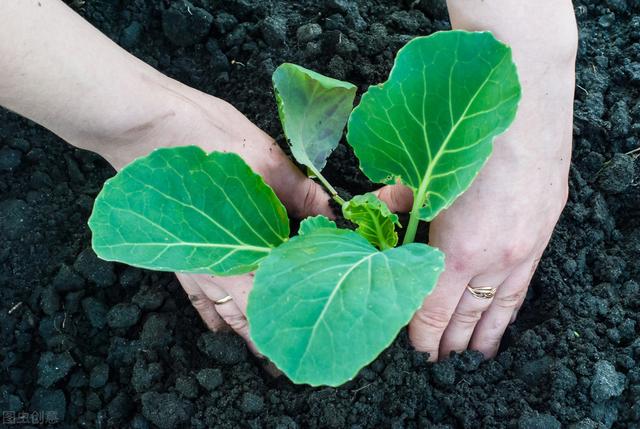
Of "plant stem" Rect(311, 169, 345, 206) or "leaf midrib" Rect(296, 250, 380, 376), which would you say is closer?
"leaf midrib" Rect(296, 250, 380, 376)

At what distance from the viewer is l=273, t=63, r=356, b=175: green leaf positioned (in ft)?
4.27

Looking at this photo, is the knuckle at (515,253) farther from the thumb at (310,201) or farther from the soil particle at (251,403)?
the soil particle at (251,403)

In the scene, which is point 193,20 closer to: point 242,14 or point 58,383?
point 242,14

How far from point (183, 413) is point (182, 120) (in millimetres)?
606

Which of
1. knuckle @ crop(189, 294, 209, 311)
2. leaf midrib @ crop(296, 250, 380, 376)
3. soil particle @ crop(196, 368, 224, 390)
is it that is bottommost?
soil particle @ crop(196, 368, 224, 390)

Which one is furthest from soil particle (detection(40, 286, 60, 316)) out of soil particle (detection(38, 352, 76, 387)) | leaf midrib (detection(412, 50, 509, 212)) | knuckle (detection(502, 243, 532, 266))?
knuckle (detection(502, 243, 532, 266))

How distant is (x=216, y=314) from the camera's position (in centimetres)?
155

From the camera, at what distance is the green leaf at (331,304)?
92 cm

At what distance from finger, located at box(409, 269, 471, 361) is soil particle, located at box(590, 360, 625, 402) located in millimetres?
313

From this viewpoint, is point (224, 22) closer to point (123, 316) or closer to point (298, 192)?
point (298, 192)

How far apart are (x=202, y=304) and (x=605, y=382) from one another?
2.81ft

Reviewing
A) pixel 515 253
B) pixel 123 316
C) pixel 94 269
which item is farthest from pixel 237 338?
pixel 515 253

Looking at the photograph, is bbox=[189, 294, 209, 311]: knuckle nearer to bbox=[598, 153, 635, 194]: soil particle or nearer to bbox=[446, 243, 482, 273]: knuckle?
bbox=[446, 243, 482, 273]: knuckle

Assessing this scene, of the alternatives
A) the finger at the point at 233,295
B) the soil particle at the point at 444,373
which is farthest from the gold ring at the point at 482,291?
the finger at the point at 233,295
